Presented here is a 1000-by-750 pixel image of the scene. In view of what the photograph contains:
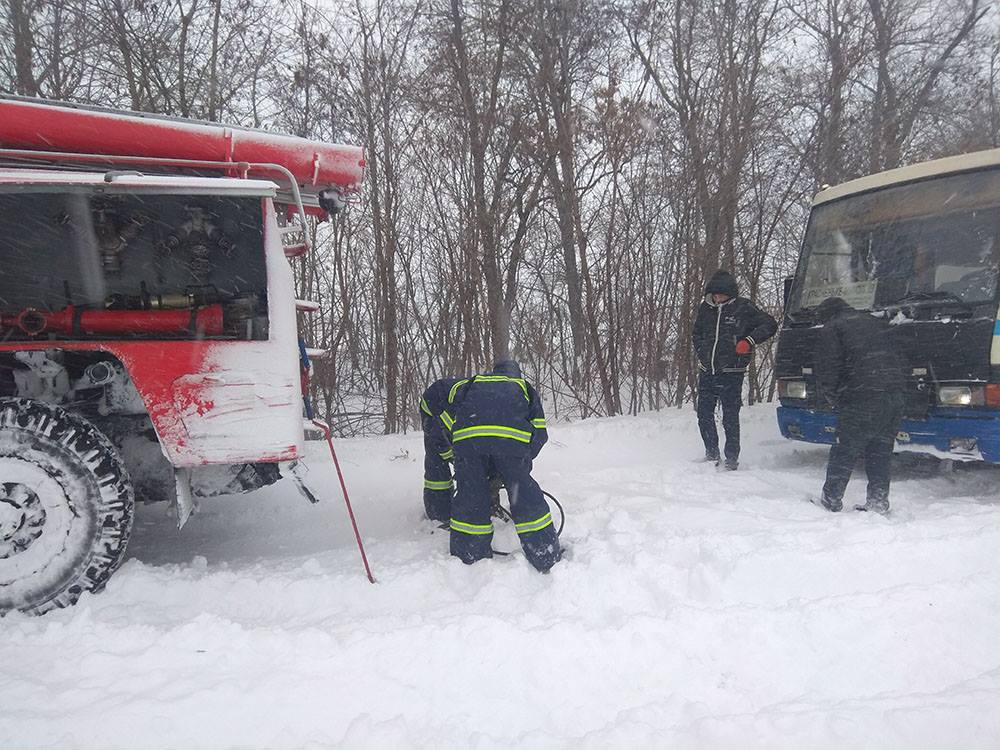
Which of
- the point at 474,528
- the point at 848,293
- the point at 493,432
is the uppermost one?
the point at 848,293

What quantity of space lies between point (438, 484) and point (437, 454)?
22 cm

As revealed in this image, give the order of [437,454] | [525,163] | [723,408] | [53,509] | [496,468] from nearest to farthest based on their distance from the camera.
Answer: [53,509], [496,468], [437,454], [723,408], [525,163]

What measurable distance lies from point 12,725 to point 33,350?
1.78m

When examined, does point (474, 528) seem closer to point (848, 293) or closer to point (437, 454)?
point (437, 454)

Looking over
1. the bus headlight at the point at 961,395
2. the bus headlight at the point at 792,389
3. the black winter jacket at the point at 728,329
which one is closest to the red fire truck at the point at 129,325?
the black winter jacket at the point at 728,329

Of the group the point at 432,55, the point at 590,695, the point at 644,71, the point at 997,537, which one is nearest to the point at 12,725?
the point at 590,695

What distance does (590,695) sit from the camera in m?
2.41

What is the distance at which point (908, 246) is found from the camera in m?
5.60

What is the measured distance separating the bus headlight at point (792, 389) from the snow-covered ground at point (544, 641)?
62.8 inches

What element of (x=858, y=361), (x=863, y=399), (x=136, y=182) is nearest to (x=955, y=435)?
(x=863, y=399)

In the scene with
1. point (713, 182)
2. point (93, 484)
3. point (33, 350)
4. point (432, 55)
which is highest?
point (432, 55)

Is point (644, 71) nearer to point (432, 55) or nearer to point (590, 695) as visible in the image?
point (432, 55)

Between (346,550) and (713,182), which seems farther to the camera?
(713,182)

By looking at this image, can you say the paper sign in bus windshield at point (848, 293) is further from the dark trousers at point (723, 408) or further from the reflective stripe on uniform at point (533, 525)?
the reflective stripe on uniform at point (533, 525)
